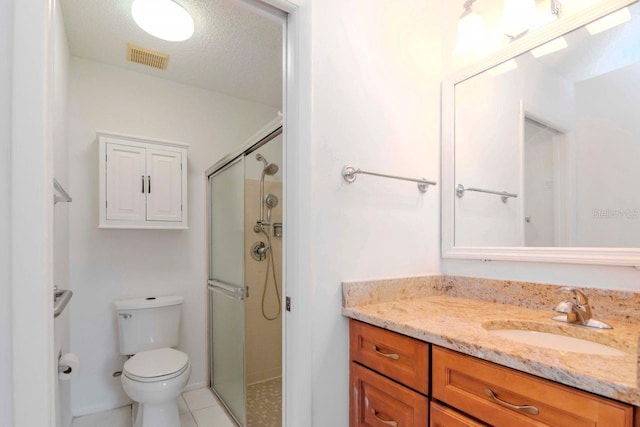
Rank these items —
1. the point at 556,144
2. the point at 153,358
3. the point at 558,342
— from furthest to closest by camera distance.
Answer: the point at 153,358 → the point at 556,144 → the point at 558,342

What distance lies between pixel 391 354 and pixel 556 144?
105 centimetres

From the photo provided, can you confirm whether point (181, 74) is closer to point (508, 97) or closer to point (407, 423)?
point (508, 97)

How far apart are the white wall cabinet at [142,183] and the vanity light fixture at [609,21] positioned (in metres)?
2.31

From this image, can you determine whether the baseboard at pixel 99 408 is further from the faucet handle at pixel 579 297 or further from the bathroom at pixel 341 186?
the faucet handle at pixel 579 297

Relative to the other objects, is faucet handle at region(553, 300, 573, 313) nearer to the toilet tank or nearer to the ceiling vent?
the toilet tank

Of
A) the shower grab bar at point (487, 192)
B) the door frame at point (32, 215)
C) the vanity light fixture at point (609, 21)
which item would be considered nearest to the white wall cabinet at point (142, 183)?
the door frame at point (32, 215)

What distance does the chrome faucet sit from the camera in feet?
3.25

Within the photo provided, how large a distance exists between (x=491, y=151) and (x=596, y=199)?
48cm

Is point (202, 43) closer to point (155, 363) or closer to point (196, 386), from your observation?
point (155, 363)

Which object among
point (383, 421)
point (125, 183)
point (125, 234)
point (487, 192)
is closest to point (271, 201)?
point (125, 183)

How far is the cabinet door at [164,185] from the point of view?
219 cm

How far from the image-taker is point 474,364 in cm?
82

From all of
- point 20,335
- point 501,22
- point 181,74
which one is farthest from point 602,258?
point 181,74

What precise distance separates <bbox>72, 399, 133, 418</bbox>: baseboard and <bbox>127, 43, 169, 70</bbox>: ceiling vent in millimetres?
2358
